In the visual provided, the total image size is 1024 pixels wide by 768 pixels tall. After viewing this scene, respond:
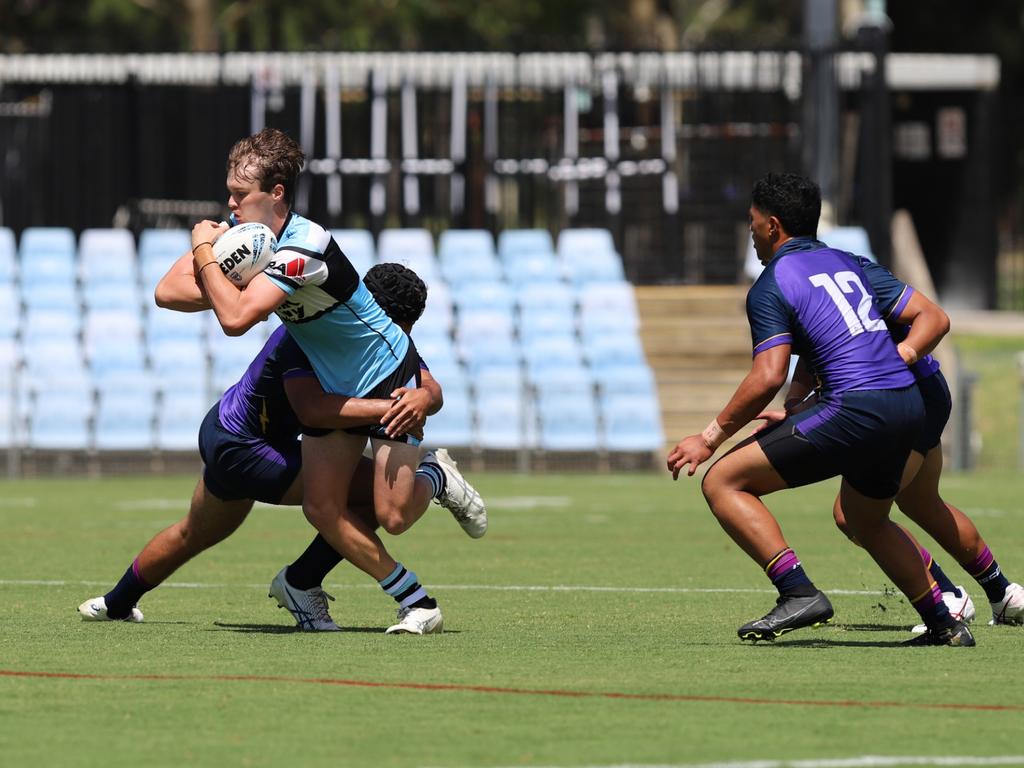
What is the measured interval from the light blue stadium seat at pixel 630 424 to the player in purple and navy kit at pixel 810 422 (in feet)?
44.7

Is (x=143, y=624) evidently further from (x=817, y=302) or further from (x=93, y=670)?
(x=817, y=302)

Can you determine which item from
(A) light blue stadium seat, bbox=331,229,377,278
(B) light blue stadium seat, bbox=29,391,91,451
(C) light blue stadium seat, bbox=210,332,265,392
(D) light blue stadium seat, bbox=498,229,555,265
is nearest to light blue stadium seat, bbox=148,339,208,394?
(C) light blue stadium seat, bbox=210,332,265,392

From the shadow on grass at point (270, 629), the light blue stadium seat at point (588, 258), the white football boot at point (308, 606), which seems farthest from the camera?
the light blue stadium seat at point (588, 258)

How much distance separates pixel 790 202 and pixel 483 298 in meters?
14.9

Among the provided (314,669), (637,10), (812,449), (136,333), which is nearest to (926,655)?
(812,449)

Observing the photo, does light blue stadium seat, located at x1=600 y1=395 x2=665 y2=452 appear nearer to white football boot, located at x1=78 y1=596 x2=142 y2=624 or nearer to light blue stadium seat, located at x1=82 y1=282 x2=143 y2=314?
light blue stadium seat, located at x1=82 y1=282 x2=143 y2=314

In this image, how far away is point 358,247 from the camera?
2292 centimetres

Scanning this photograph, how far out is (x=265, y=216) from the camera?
340 inches

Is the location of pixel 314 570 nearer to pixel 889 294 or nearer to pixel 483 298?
pixel 889 294

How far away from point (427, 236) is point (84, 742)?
17.9 m

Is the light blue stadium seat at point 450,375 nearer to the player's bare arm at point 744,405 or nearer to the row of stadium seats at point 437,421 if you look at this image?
the row of stadium seats at point 437,421

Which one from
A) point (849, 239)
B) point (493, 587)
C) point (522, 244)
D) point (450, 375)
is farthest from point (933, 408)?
point (522, 244)

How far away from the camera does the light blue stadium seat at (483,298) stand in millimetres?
23141

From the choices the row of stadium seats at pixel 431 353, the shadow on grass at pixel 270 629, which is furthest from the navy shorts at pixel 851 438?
the row of stadium seats at pixel 431 353
